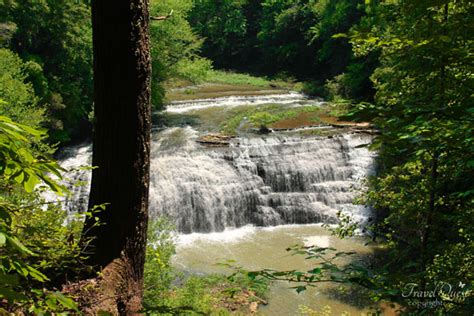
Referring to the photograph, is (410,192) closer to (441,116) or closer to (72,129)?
(441,116)

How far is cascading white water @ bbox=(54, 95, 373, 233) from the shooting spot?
15297 mm

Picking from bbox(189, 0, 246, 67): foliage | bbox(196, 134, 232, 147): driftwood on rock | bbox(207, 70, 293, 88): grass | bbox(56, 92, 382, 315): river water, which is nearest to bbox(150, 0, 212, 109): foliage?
bbox(196, 134, 232, 147): driftwood on rock

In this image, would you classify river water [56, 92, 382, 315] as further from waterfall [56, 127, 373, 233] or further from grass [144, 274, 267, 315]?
grass [144, 274, 267, 315]

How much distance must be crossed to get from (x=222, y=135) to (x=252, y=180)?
116 inches

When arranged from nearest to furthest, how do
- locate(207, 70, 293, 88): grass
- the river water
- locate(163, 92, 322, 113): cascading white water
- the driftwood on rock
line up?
the river water
the driftwood on rock
locate(163, 92, 322, 113): cascading white water
locate(207, 70, 293, 88): grass

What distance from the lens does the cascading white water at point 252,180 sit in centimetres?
1530

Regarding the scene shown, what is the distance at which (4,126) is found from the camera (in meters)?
1.50

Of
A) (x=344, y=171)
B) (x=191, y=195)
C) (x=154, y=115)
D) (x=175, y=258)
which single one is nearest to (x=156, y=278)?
(x=175, y=258)

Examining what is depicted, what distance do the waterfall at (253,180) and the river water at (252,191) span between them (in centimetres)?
4

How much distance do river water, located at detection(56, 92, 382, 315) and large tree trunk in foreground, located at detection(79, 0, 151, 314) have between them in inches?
388

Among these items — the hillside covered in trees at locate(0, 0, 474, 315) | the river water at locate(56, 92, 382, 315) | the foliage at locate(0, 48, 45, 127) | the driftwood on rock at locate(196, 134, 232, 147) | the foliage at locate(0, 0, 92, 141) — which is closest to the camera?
the hillside covered in trees at locate(0, 0, 474, 315)

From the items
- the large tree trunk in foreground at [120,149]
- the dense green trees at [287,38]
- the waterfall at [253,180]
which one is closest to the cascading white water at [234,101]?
the dense green trees at [287,38]

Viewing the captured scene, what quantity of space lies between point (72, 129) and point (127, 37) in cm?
1779

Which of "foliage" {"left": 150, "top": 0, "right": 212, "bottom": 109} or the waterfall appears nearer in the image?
the waterfall
